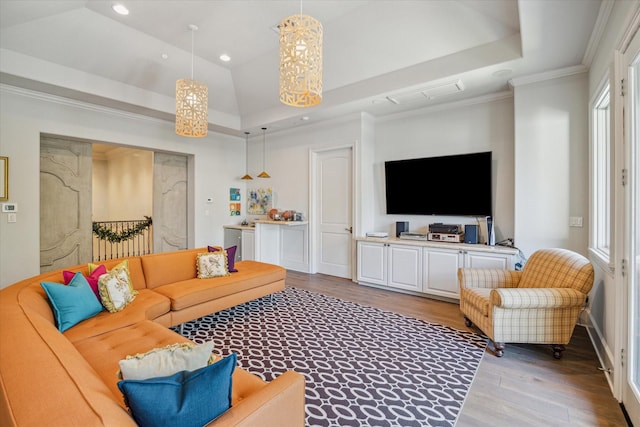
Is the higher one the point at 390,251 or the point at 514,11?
the point at 514,11

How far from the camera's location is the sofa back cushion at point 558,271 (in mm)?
2583

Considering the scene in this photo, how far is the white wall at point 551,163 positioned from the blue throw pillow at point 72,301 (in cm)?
452

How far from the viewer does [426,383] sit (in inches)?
90.0

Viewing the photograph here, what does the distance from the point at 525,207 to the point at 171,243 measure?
6011 millimetres

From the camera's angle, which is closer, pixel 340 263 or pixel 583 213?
pixel 583 213

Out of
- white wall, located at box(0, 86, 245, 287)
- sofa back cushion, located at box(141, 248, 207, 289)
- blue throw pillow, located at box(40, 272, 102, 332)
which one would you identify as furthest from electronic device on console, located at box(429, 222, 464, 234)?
white wall, located at box(0, 86, 245, 287)

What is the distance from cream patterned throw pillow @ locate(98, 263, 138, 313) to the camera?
8.38 feet

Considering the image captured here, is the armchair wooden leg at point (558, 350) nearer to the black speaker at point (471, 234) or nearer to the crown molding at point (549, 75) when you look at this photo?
the black speaker at point (471, 234)

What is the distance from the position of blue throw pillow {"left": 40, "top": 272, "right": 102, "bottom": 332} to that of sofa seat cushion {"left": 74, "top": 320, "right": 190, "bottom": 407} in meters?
0.26

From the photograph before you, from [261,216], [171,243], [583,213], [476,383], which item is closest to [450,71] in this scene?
[583,213]

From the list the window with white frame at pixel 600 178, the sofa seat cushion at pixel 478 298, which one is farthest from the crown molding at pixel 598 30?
the sofa seat cushion at pixel 478 298

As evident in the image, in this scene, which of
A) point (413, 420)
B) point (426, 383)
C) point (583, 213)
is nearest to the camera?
point (413, 420)

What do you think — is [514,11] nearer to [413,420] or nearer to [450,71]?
[450,71]

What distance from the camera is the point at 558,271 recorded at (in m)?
2.79
